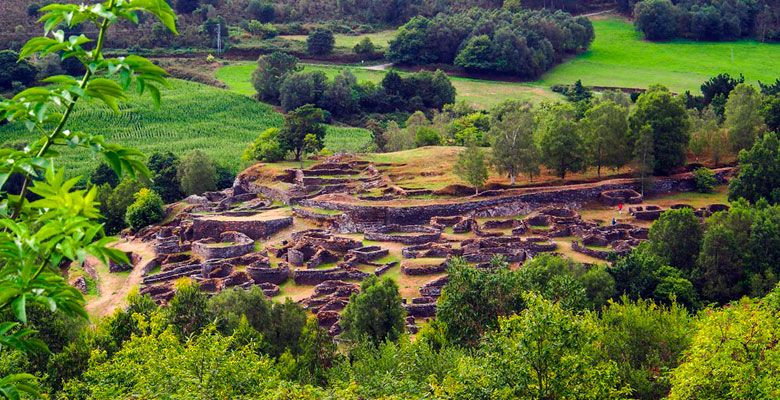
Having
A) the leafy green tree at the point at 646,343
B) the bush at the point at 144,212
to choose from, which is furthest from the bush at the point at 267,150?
the leafy green tree at the point at 646,343

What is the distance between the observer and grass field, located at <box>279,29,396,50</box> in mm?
119000

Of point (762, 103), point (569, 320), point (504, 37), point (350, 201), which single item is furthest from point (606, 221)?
point (504, 37)

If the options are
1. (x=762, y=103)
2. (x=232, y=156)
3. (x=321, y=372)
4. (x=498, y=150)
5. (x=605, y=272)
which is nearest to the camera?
(x=321, y=372)

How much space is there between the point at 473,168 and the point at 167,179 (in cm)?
2525

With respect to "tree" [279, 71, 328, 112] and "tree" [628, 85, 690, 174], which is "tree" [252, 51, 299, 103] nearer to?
"tree" [279, 71, 328, 112]

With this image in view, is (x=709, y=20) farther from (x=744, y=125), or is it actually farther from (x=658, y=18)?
(x=744, y=125)

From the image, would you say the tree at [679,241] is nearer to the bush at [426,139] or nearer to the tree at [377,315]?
the tree at [377,315]

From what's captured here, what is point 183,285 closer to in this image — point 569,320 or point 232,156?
point 569,320

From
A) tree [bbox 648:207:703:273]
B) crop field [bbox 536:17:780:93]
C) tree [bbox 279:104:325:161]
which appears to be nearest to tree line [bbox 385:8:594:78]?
crop field [bbox 536:17:780:93]

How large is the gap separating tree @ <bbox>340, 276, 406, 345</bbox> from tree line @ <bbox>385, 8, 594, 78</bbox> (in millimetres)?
68824

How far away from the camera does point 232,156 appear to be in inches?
3211

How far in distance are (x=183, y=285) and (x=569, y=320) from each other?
21.8 m

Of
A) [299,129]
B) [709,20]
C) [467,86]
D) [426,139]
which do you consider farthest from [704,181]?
[709,20]

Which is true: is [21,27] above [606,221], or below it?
above
